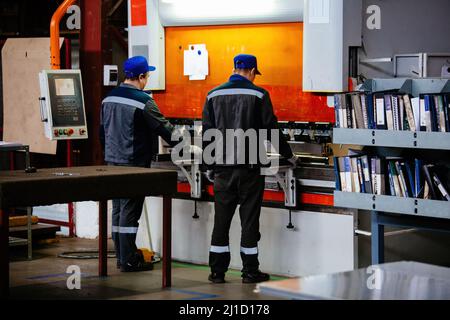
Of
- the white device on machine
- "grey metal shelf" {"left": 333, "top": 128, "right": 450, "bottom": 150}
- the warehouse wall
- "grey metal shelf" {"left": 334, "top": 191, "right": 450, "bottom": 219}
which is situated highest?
→ the warehouse wall

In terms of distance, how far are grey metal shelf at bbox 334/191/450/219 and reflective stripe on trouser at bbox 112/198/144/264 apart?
6.11 feet

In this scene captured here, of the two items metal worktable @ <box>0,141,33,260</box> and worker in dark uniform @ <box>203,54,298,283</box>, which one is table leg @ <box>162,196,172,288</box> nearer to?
worker in dark uniform @ <box>203,54,298,283</box>

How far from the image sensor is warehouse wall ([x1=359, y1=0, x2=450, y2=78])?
6.35 meters

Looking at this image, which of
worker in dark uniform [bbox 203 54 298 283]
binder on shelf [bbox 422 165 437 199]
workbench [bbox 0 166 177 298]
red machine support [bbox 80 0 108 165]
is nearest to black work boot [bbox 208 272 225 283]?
worker in dark uniform [bbox 203 54 298 283]

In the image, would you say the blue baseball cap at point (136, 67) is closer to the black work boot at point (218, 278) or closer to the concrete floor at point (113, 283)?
the concrete floor at point (113, 283)

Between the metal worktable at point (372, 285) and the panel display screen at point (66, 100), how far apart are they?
16.1 feet

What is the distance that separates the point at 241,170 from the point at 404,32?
1566 millimetres

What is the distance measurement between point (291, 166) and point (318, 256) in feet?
2.19

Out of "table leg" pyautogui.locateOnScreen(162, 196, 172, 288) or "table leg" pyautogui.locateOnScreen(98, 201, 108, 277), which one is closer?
"table leg" pyautogui.locateOnScreen(162, 196, 172, 288)

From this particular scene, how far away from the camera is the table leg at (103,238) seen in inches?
256

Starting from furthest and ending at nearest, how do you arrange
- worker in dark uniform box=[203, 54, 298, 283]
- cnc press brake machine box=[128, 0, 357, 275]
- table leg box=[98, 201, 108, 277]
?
table leg box=[98, 201, 108, 277] → cnc press brake machine box=[128, 0, 357, 275] → worker in dark uniform box=[203, 54, 298, 283]

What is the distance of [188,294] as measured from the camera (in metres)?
5.98

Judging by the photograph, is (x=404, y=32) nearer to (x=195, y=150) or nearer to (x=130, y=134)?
(x=195, y=150)
